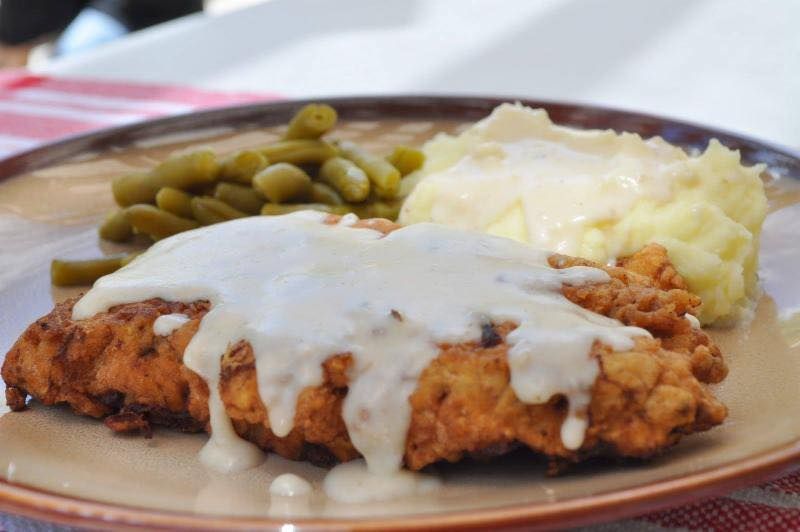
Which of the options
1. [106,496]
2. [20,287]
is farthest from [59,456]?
Result: [20,287]

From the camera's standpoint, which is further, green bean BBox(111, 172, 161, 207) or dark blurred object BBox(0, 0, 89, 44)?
dark blurred object BBox(0, 0, 89, 44)

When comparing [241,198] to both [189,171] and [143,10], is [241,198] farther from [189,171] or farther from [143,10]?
[143,10]

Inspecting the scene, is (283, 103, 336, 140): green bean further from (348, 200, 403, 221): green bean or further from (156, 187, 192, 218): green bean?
(156, 187, 192, 218): green bean

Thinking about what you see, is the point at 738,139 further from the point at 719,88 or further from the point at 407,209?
the point at 719,88

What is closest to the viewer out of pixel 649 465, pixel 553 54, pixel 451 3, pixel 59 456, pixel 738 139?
pixel 649 465

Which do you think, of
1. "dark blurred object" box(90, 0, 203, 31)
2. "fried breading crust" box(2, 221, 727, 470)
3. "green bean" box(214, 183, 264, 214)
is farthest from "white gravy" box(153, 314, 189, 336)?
"dark blurred object" box(90, 0, 203, 31)

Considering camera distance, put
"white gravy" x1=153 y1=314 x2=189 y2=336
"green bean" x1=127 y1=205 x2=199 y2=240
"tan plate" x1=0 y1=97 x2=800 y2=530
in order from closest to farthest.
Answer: "tan plate" x1=0 y1=97 x2=800 y2=530 → "white gravy" x1=153 y1=314 x2=189 y2=336 → "green bean" x1=127 y1=205 x2=199 y2=240

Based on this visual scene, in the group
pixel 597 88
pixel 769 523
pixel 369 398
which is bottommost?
pixel 597 88

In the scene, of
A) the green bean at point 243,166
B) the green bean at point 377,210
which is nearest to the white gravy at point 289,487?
the green bean at point 377,210
